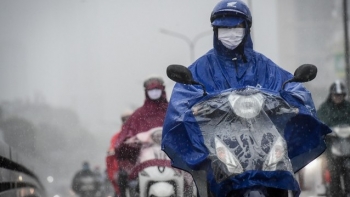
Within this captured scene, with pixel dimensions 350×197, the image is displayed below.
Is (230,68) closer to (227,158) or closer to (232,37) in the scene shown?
(232,37)

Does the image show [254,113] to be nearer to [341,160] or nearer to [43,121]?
[341,160]

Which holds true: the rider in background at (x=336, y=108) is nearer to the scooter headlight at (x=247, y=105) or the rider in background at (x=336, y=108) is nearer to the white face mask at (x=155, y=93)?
the white face mask at (x=155, y=93)

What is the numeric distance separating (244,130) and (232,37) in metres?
1.20

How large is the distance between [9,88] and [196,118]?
165 feet

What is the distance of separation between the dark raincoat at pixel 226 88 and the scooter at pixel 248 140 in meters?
0.01

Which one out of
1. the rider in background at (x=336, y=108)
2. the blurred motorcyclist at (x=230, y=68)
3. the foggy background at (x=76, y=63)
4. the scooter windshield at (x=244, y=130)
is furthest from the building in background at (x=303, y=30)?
the scooter windshield at (x=244, y=130)

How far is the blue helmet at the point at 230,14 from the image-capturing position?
24.0 ft

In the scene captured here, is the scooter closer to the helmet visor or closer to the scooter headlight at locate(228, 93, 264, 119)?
the scooter headlight at locate(228, 93, 264, 119)

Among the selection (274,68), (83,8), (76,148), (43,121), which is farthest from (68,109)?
(274,68)

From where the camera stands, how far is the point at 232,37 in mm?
7340

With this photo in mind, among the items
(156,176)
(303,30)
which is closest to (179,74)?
(156,176)

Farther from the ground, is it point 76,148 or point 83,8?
point 83,8

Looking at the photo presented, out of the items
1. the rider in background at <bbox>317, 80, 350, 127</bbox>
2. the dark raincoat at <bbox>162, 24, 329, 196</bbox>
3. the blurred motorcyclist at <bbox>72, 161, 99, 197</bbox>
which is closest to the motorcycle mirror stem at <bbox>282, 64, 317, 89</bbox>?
the dark raincoat at <bbox>162, 24, 329, 196</bbox>

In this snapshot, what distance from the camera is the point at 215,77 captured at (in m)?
7.34
